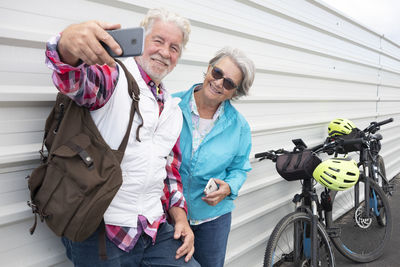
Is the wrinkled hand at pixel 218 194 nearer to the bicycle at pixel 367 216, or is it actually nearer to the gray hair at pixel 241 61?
the gray hair at pixel 241 61

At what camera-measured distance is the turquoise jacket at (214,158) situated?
1938 mm

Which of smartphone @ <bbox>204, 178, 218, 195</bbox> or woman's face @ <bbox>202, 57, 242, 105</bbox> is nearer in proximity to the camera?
smartphone @ <bbox>204, 178, 218, 195</bbox>

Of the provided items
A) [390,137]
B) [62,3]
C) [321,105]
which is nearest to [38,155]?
[62,3]

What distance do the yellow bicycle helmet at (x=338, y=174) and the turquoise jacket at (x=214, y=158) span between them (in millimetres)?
876

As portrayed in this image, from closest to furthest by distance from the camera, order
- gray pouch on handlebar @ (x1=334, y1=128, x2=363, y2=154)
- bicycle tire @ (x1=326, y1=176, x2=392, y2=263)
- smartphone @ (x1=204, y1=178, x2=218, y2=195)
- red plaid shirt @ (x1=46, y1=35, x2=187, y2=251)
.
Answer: red plaid shirt @ (x1=46, y1=35, x2=187, y2=251) < smartphone @ (x1=204, y1=178, x2=218, y2=195) < gray pouch on handlebar @ (x1=334, y1=128, x2=363, y2=154) < bicycle tire @ (x1=326, y1=176, x2=392, y2=263)

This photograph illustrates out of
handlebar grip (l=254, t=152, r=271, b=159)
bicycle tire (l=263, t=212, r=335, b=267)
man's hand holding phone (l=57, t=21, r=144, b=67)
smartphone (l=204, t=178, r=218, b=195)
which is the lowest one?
bicycle tire (l=263, t=212, r=335, b=267)

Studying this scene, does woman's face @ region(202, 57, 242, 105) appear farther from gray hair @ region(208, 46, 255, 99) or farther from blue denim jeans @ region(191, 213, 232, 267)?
blue denim jeans @ region(191, 213, 232, 267)

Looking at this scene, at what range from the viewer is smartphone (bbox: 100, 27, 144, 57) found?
821 mm

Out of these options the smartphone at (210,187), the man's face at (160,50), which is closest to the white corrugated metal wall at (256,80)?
the man's face at (160,50)

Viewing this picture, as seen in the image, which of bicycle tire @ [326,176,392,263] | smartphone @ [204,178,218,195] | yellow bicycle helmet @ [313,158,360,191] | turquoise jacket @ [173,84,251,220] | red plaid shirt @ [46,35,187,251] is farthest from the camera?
bicycle tire @ [326,176,392,263]

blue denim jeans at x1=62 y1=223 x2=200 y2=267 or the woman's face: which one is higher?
the woman's face

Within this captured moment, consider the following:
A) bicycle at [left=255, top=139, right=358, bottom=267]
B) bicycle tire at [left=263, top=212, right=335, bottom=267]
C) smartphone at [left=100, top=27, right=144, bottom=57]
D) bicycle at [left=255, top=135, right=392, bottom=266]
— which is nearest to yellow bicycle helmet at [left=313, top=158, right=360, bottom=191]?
bicycle at [left=255, top=139, right=358, bottom=267]

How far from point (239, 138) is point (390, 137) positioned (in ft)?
20.0

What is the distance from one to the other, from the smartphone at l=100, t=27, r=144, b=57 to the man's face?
0.59 metres
